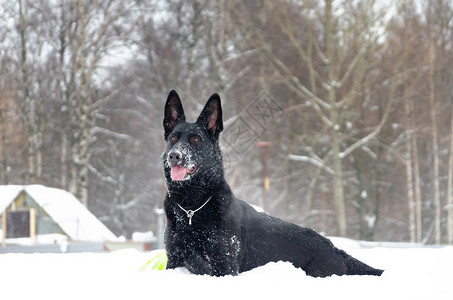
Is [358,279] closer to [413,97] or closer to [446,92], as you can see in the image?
[413,97]

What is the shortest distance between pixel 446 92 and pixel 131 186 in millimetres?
17611

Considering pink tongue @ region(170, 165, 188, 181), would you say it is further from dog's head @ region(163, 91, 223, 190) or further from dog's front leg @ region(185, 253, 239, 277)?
dog's front leg @ region(185, 253, 239, 277)

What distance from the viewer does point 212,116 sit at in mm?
4082

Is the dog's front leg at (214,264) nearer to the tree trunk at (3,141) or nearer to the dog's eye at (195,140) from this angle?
the dog's eye at (195,140)

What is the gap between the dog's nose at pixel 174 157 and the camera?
372 centimetres

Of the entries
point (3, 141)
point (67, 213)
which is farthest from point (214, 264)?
point (3, 141)

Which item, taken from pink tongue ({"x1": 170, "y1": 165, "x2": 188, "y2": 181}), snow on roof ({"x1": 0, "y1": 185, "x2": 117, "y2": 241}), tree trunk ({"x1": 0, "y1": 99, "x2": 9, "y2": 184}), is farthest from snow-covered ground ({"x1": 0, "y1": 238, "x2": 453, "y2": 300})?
tree trunk ({"x1": 0, "y1": 99, "x2": 9, "y2": 184})

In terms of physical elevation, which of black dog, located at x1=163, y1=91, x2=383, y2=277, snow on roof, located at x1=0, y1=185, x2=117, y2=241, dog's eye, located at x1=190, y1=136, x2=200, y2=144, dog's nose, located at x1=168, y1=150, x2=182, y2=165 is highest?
dog's eye, located at x1=190, y1=136, x2=200, y2=144

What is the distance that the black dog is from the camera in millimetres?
3826

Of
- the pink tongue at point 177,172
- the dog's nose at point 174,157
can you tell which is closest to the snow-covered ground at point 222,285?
the pink tongue at point 177,172

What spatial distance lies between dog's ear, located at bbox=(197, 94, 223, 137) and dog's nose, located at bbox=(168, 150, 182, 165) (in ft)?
1.47

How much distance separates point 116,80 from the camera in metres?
23.8

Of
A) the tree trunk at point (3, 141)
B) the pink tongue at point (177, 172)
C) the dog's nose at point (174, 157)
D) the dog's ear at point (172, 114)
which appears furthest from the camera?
the tree trunk at point (3, 141)

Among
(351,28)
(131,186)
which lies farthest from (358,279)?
(131,186)
